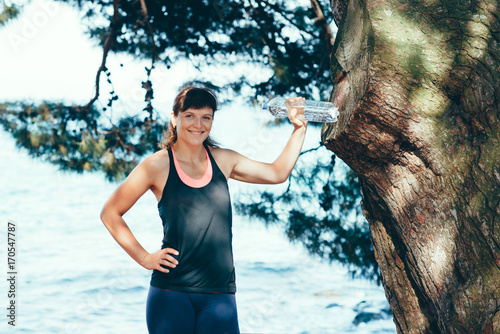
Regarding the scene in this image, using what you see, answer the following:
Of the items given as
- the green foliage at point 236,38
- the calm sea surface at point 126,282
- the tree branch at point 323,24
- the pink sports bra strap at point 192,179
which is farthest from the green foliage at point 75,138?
the pink sports bra strap at point 192,179

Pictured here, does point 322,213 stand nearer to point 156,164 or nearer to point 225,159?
point 225,159

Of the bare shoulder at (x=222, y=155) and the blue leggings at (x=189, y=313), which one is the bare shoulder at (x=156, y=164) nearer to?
the bare shoulder at (x=222, y=155)

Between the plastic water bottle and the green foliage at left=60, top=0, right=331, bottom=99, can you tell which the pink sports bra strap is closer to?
the plastic water bottle

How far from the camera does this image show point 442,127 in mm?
1562

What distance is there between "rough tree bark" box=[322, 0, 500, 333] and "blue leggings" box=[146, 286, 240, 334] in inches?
23.4

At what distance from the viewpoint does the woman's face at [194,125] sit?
1.79 metres

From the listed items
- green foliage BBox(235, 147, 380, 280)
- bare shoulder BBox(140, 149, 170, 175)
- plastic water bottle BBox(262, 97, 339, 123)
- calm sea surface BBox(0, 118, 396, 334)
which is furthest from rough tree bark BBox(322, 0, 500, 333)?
green foliage BBox(235, 147, 380, 280)

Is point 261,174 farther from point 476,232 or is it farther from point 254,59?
point 254,59

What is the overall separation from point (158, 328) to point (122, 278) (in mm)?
7601

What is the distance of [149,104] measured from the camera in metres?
3.32

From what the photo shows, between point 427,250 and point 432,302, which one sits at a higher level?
point 427,250

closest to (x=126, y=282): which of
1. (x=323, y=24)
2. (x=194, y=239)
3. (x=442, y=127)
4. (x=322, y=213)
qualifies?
(x=322, y=213)

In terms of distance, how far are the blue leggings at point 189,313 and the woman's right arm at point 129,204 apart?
0.09 meters

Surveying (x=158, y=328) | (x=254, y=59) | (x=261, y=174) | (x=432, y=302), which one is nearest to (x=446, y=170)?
(x=432, y=302)
